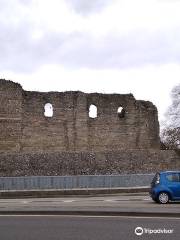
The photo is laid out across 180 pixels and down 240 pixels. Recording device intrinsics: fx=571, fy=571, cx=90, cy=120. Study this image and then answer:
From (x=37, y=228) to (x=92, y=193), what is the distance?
43.2 ft

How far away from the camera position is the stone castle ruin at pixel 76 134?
37.2 m

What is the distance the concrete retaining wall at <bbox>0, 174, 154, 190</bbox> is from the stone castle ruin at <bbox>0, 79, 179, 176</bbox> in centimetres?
818

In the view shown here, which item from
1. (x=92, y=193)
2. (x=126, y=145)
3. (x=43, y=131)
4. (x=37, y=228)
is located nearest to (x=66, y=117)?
(x=43, y=131)

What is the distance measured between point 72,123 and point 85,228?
29.8m

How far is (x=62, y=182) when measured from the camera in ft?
89.4

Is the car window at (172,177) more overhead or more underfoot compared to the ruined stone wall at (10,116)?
more underfoot

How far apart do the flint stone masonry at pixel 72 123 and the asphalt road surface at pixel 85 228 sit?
2525 cm

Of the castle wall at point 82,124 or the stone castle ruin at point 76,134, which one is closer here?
the stone castle ruin at point 76,134

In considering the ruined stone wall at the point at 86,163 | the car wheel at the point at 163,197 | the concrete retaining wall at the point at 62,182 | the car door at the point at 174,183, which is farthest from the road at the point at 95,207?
the ruined stone wall at the point at 86,163

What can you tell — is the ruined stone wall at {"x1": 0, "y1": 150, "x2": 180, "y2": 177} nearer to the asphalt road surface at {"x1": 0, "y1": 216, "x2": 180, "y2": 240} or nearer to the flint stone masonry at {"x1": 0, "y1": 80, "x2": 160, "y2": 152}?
the flint stone masonry at {"x1": 0, "y1": 80, "x2": 160, "y2": 152}

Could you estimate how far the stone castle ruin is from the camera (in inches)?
1465

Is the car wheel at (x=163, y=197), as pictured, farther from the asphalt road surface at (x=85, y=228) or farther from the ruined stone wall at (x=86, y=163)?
the ruined stone wall at (x=86, y=163)

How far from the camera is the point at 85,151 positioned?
132 ft

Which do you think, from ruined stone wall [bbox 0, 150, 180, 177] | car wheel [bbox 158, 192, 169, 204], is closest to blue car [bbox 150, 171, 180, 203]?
car wheel [bbox 158, 192, 169, 204]
